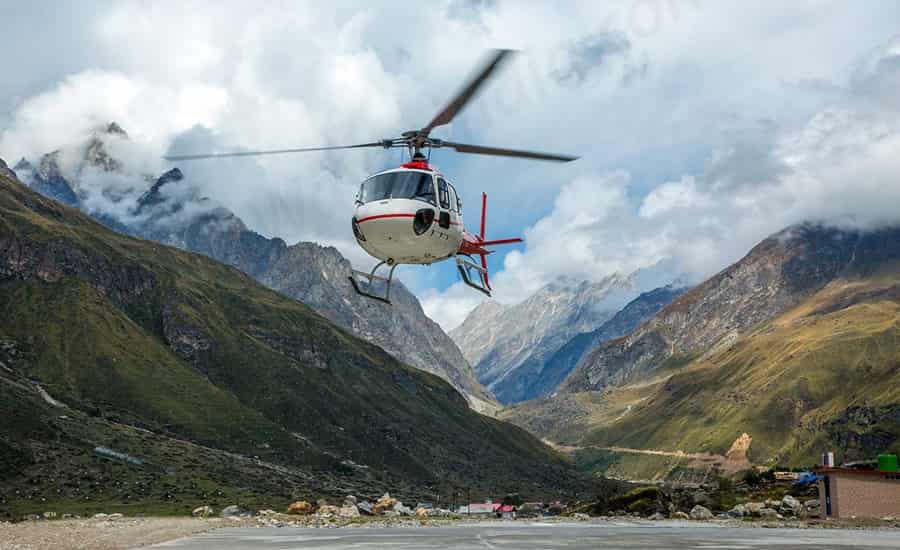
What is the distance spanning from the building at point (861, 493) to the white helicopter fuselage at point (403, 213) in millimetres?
46678

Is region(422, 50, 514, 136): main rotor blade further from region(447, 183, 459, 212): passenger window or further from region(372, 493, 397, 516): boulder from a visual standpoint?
region(372, 493, 397, 516): boulder

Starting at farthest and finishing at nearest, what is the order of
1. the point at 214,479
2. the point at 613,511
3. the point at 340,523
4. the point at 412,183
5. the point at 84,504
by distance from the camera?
the point at 214,479, the point at 84,504, the point at 613,511, the point at 340,523, the point at 412,183

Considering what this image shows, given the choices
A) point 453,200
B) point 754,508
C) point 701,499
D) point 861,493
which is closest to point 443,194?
point 453,200

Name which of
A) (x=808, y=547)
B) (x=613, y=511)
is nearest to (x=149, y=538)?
(x=808, y=547)

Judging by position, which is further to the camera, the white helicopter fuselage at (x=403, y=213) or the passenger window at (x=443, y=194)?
the passenger window at (x=443, y=194)

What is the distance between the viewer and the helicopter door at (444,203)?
151ft

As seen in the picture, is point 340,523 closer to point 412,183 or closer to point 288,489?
point 412,183

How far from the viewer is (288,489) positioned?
195 meters

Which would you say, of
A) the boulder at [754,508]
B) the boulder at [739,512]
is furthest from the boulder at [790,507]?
the boulder at [739,512]

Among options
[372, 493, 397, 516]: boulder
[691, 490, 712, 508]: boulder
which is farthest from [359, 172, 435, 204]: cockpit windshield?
[372, 493, 397, 516]: boulder

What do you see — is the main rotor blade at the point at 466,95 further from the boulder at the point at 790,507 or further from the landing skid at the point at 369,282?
the boulder at the point at 790,507

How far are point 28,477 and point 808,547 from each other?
484ft

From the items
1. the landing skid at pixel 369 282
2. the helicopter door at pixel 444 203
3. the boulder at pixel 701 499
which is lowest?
the boulder at pixel 701 499

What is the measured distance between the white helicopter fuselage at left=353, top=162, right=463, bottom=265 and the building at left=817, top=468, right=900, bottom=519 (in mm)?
46678
